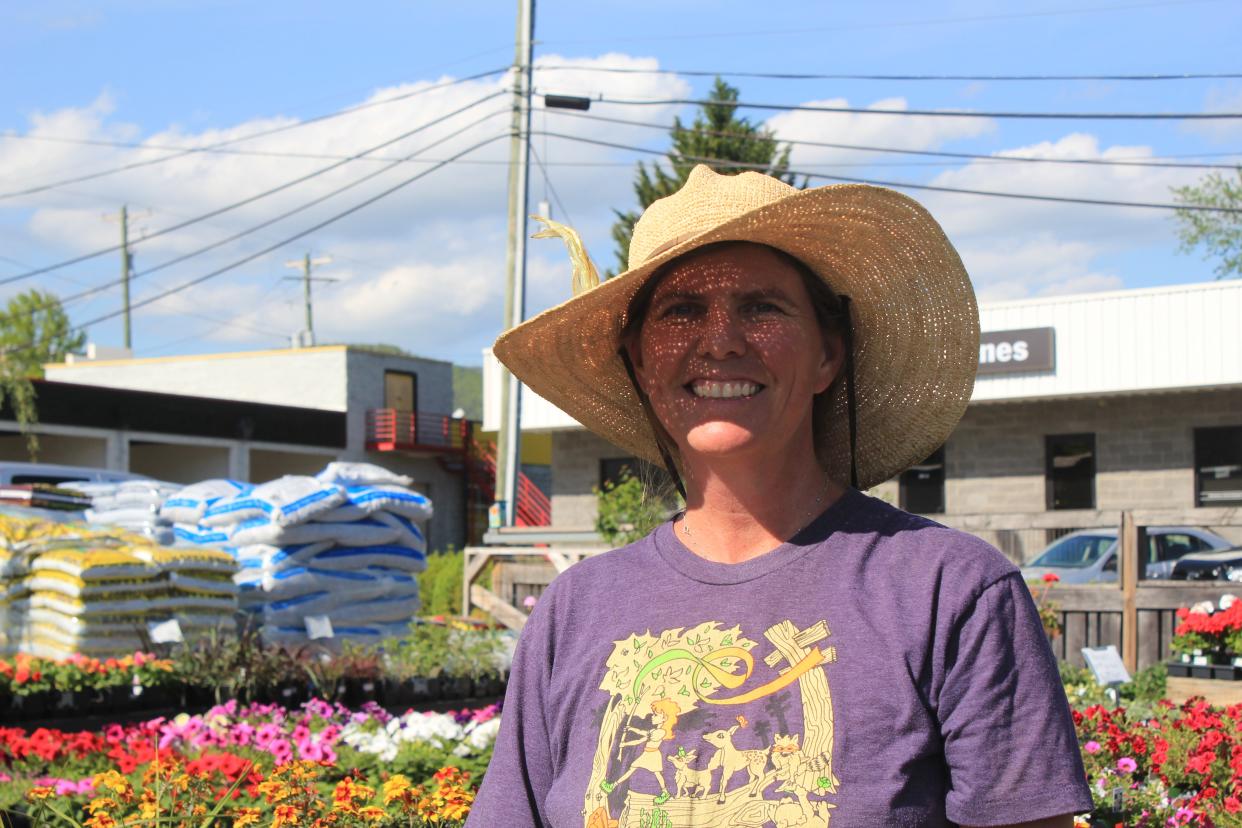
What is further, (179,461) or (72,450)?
(179,461)

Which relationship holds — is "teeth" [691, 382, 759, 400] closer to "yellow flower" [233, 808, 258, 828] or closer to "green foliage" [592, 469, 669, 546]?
"yellow flower" [233, 808, 258, 828]

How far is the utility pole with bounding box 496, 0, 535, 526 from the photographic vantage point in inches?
821

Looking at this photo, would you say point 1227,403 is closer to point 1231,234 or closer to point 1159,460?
point 1159,460

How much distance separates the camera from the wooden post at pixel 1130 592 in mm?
9977

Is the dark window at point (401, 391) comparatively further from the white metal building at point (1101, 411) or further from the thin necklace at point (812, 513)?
the thin necklace at point (812, 513)

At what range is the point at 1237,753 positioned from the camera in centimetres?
488

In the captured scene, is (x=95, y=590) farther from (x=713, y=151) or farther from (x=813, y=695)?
(x=713, y=151)

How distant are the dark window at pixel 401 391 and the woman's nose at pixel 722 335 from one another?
39949 mm

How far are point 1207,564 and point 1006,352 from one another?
8645 millimetres

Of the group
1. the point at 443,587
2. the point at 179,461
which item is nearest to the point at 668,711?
the point at 443,587

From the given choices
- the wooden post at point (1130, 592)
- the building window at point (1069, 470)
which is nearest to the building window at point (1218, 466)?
the building window at point (1069, 470)

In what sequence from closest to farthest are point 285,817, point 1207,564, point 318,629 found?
point 285,817
point 318,629
point 1207,564

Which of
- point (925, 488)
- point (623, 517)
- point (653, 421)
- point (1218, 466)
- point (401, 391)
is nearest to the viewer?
point (653, 421)

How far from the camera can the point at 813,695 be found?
1966 millimetres
